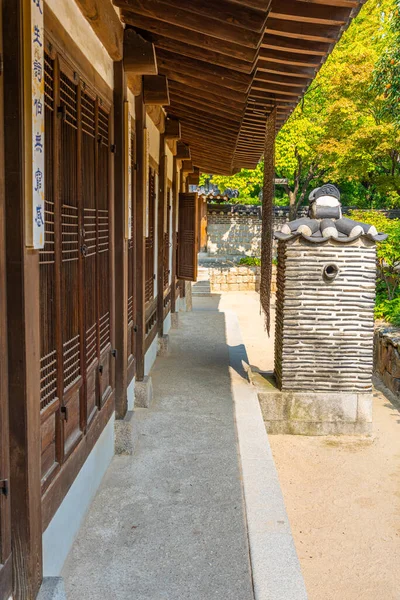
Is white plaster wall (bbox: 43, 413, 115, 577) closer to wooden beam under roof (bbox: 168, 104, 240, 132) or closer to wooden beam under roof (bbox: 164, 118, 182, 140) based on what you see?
wooden beam under roof (bbox: 168, 104, 240, 132)

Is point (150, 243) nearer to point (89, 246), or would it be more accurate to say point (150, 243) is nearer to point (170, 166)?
point (170, 166)

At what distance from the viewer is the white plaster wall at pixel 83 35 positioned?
3.36 meters

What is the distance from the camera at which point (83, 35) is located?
395 cm

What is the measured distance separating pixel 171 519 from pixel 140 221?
3422mm

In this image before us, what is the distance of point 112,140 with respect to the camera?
5059mm

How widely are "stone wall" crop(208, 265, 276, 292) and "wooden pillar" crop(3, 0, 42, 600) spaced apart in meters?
19.4

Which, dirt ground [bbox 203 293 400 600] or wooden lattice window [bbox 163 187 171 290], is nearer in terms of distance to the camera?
dirt ground [bbox 203 293 400 600]

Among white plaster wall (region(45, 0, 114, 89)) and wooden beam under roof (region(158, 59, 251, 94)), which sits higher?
wooden beam under roof (region(158, 59, 251, 94))

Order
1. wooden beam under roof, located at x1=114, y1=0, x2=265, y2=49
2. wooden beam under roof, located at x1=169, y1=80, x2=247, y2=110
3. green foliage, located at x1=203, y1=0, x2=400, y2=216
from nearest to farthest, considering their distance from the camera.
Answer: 1. wooden beam under roof, located at x1=114, y1=0, x2=265, y2=49
2. wooden beam under roof, located at x1=169, y1=80, x2=247, y2=110
3. green foliage, located at x1=203, y1=0, x2=400, y2=216

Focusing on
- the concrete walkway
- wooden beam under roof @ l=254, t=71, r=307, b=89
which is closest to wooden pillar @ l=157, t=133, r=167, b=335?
the concrete walkway

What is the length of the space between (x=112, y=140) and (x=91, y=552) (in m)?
3.19

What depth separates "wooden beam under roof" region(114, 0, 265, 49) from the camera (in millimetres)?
4334

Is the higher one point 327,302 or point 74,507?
point 327,302

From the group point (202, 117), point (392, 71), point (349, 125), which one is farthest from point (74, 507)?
point (349, 125)
